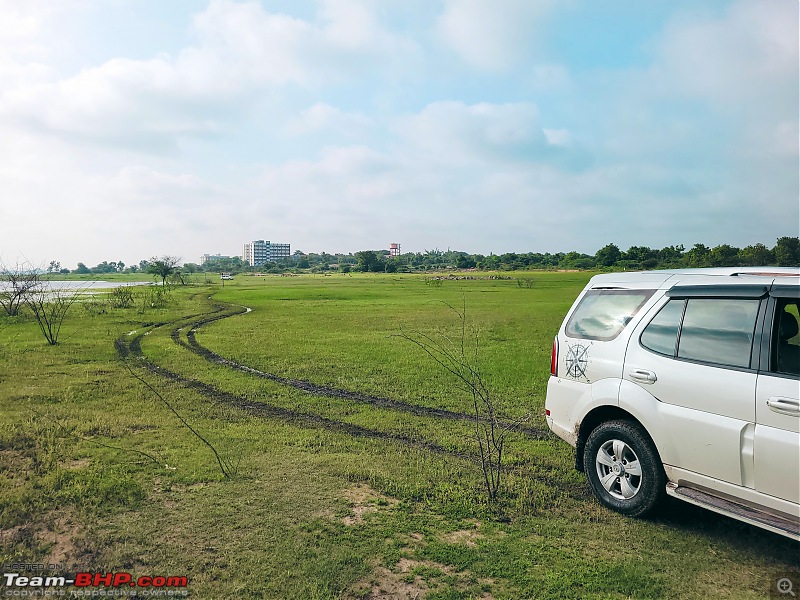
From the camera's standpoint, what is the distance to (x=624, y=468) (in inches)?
188

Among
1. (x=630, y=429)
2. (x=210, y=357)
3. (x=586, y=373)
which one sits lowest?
(x=210, y=357)

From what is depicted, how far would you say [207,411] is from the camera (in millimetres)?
9109

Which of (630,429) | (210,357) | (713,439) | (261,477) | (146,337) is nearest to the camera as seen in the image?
(713,439)

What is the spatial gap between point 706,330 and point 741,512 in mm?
1446

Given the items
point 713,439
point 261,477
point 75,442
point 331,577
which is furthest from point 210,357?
point 713,439

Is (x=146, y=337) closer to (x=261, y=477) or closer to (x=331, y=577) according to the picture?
(x=261, y=477)

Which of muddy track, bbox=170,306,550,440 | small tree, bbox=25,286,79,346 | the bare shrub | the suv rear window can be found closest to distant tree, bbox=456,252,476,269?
the bare shrub

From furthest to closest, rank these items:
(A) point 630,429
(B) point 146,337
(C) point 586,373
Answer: (B) point 146,337
(C) point 586,373
(A) point 630,429

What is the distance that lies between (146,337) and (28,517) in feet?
52.7

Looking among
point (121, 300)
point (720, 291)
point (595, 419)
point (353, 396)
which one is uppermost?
point (720, 291)

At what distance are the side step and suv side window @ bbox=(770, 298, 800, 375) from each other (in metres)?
1.05

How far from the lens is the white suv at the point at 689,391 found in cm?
371

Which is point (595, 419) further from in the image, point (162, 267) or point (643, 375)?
point (162, 267)

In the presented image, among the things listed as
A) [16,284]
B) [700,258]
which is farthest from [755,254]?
[16,284]
